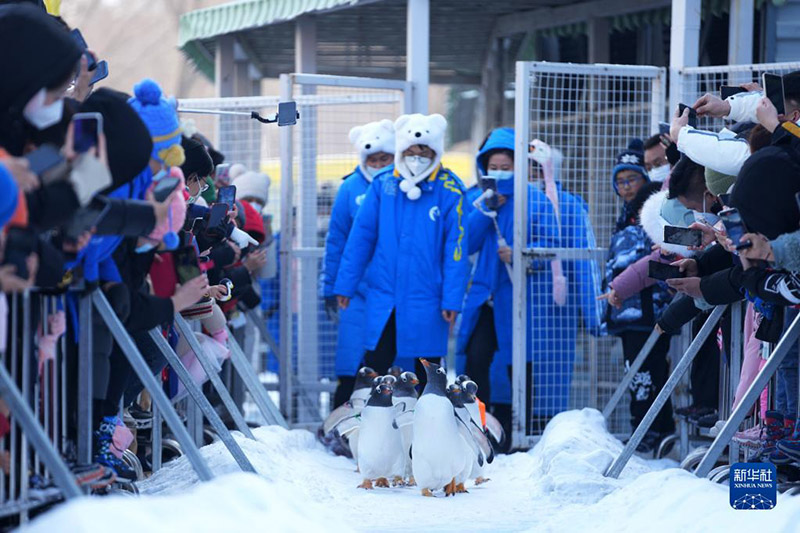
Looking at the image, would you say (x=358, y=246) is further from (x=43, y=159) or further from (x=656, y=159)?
(x=43, y=159)

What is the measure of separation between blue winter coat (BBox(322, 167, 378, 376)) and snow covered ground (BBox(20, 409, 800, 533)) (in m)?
0.88

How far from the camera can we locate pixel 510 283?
31.5 ft

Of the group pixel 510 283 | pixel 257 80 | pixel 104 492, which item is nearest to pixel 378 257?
pixel 510 283

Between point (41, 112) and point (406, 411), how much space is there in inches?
150

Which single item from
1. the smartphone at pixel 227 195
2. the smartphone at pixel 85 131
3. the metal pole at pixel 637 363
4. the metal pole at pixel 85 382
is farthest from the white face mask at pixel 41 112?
the metal pole at pixel 637 363

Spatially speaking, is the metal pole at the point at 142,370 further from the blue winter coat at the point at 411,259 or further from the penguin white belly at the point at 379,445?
the blue winter coat at the point at 411,259

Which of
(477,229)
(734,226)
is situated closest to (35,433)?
(734,226)

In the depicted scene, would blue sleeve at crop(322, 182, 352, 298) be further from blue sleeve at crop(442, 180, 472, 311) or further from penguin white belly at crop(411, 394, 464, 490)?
penguin white belly at crop(411, 394, 464, 490)

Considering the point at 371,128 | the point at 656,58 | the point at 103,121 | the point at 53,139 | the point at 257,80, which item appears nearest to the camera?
the point at 53,139

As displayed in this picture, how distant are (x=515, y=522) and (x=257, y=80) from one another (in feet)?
37.2

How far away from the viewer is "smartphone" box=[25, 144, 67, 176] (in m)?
4.26

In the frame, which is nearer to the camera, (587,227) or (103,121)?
(103,121)

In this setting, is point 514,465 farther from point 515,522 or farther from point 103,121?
point 103,121

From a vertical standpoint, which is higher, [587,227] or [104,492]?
[587,227]
